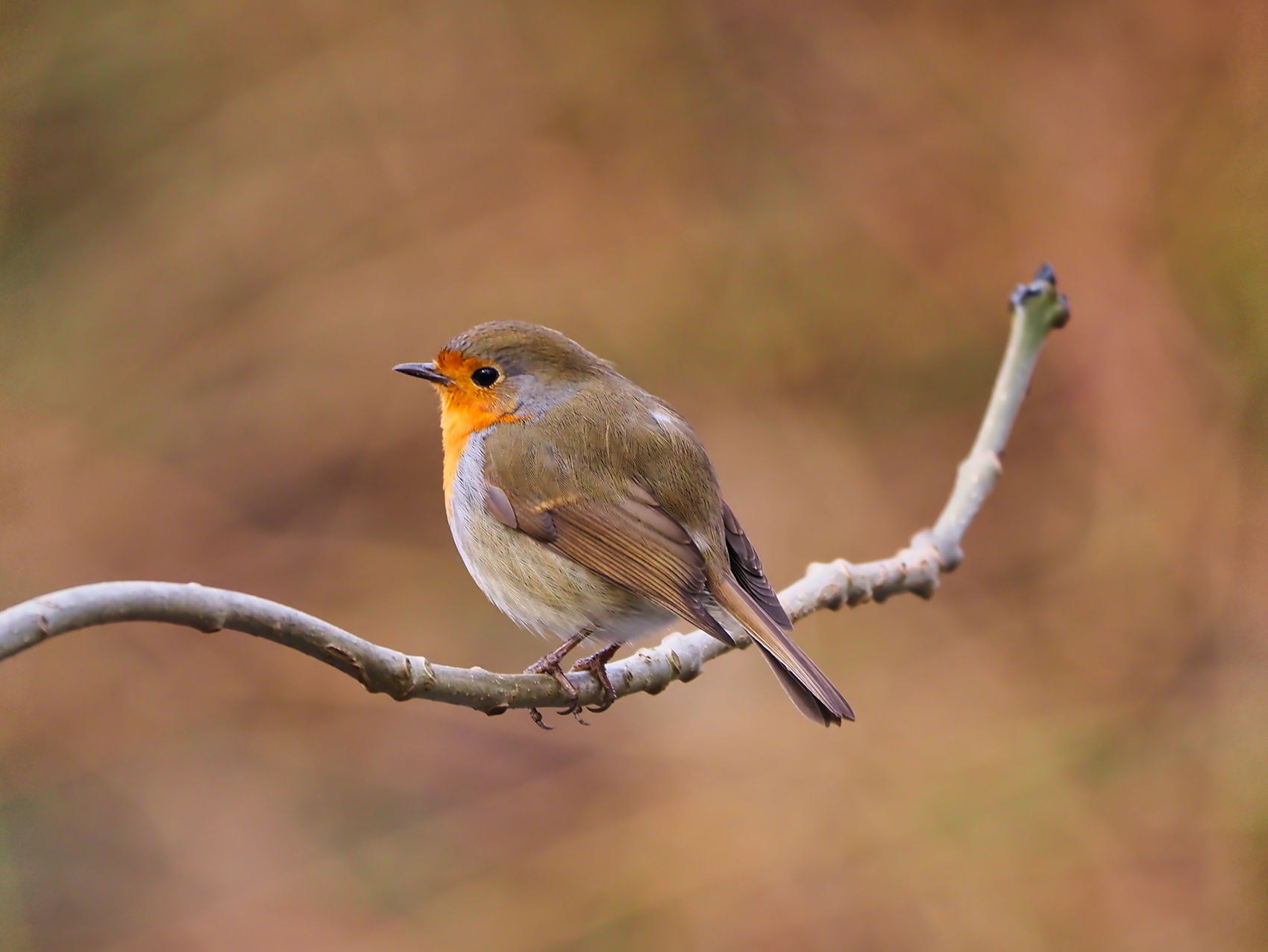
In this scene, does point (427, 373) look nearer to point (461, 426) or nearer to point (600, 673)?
point (461, 426)

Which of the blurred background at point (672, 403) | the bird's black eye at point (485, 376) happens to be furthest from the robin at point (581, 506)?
the blurred background at point (672, 403)

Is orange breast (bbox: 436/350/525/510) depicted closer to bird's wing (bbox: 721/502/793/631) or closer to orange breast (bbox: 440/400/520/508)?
orange breast (bbox: 440/400/520/508)

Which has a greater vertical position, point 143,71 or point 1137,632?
point 143,71

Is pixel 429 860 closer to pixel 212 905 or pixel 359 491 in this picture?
pixel 212 905

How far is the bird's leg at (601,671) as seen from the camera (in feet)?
7.53

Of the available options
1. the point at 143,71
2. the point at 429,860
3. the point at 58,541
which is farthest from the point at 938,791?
the point at 143,71

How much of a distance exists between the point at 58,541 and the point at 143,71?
7.07ft

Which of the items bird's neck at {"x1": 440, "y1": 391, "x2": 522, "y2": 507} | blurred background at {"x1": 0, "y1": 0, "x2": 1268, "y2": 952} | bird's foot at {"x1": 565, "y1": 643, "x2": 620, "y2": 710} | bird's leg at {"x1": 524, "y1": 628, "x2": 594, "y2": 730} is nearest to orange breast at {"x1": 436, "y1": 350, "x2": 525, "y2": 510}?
bird's neck at {"x1": 440, "y1": 391, "x2": 522, "y2": 507}

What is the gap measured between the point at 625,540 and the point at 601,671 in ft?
1.05

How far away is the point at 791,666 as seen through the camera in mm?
2180

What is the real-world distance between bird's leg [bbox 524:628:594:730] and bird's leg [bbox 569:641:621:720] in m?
0.05

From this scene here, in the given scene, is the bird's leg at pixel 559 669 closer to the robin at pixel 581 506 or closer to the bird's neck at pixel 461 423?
the robin at pixel 581 506

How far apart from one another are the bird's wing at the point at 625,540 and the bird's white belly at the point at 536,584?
3 centimetres

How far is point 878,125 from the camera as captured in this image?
5695 millimetres
